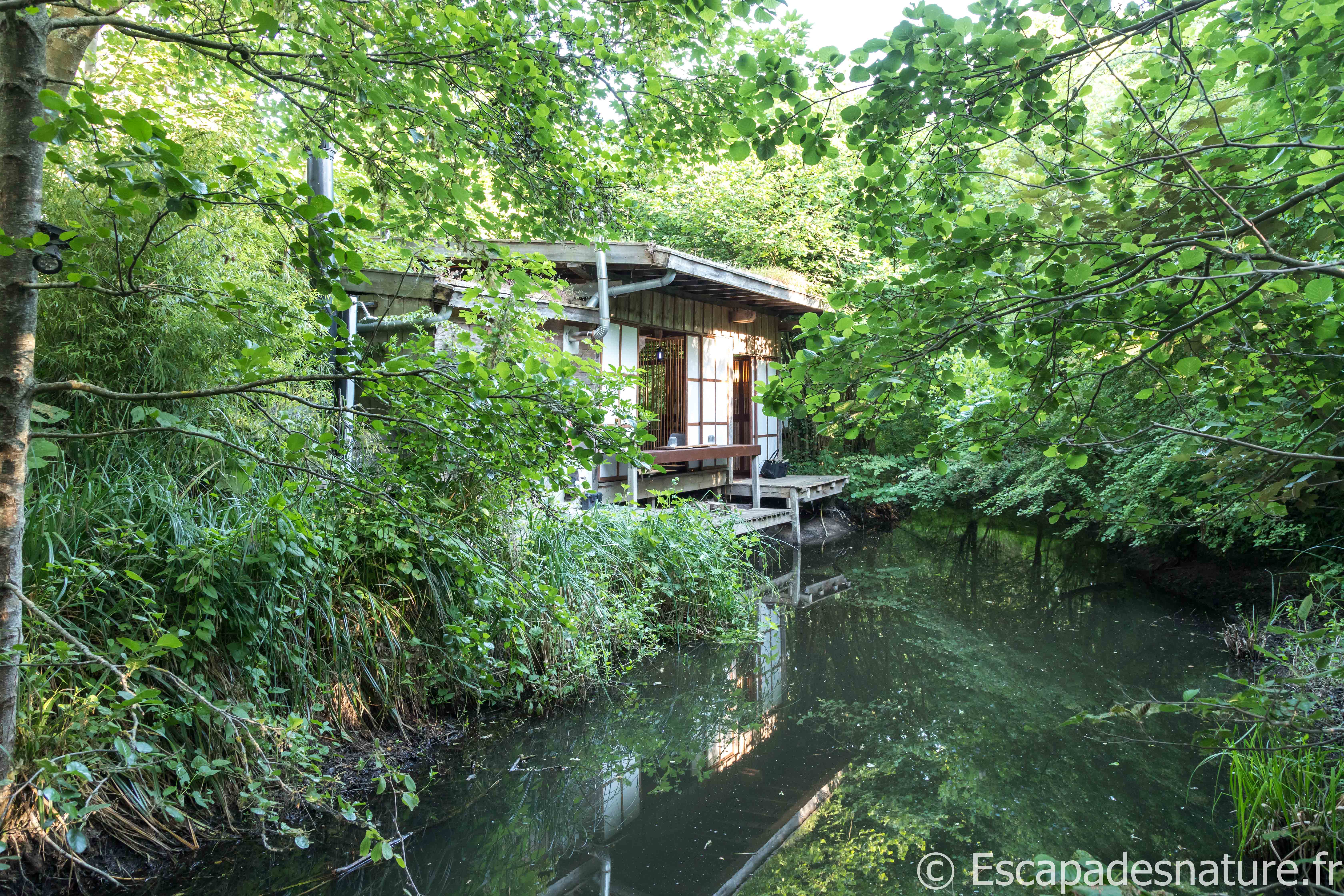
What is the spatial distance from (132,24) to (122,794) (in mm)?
2365

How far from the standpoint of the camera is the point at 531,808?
3.27 m

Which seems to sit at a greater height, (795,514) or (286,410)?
(286,410)

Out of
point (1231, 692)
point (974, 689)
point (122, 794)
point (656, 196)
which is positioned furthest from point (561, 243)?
point (656, 196)

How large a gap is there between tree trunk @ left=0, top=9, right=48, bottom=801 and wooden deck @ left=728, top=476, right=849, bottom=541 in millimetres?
8268

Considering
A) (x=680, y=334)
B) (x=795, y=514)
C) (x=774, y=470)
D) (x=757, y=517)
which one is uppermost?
(x=680, y=334)

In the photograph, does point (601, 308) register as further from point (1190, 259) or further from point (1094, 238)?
point (1190, 259)

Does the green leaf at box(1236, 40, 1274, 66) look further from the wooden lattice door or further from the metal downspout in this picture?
the wooden lattice door

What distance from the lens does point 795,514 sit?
396 inches

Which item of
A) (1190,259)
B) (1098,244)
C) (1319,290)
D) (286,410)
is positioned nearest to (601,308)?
(286,410)

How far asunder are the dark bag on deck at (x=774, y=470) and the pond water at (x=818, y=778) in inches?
221

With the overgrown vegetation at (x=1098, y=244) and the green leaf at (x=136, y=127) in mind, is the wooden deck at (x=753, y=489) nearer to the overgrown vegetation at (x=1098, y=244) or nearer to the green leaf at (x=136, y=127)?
the overgrown vegetation at (x=1098, y=244)

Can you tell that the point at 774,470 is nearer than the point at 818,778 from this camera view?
No

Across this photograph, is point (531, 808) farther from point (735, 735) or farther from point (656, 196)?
point (656, 196)

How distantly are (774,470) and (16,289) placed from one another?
10.2m
